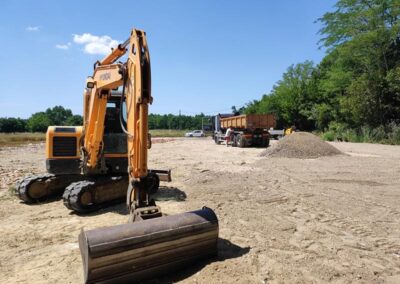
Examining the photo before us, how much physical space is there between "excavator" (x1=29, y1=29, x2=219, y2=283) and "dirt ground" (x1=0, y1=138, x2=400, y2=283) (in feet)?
0.94

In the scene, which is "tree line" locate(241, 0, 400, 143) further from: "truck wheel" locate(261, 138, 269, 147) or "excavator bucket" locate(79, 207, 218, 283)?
"excavator bucket" locate(79, 207, 218, 283)

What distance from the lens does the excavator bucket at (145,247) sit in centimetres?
365

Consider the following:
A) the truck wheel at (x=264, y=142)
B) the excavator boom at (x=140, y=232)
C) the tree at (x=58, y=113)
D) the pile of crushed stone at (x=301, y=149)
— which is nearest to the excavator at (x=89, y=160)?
the excavator boom at (x=140, y=232)

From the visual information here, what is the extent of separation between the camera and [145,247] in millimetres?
3857

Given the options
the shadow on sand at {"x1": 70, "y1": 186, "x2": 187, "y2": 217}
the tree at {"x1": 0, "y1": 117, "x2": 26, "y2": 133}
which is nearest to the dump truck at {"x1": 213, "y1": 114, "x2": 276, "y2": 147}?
the shadow on sand at {"x1": 70, "y1": 186, "x2": 187, "y2": 217}

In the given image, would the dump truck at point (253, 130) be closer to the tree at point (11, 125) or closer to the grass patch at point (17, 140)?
the grass patch at point (17, 140)

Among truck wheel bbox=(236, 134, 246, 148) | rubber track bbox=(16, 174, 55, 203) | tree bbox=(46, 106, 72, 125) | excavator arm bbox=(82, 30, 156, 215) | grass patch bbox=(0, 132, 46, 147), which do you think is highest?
tree bbox=(46, 106, 72, 125)

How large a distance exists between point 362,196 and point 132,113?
19.2 ft

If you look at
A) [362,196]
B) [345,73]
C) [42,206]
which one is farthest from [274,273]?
[345,73]

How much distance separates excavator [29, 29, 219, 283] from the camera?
372 centimetres

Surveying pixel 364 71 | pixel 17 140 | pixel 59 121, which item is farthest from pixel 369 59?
pixel 59 121

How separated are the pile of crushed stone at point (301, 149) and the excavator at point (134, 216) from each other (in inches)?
464

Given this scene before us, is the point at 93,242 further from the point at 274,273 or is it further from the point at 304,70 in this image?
the point at 304,70

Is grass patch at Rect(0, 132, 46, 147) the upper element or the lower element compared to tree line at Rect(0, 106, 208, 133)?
lower
